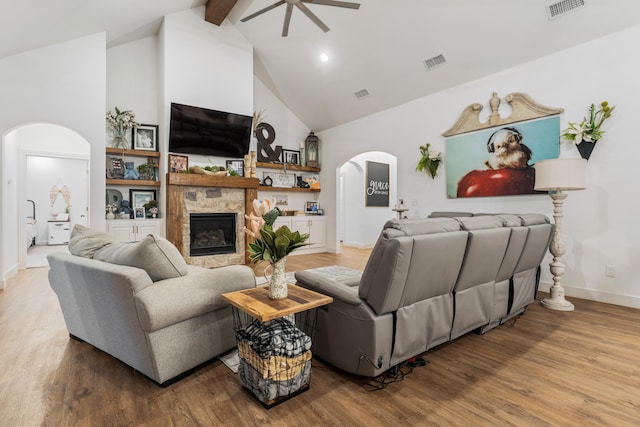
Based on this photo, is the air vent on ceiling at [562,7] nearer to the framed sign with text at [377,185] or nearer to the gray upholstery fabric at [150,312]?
the gray upholstery fabric at [150,312]

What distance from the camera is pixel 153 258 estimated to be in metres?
1.88

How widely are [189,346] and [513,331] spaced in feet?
8.77

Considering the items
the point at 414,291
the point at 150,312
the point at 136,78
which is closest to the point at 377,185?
the point at 136,78

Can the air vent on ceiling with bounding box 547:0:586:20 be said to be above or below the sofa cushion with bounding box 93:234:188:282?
above

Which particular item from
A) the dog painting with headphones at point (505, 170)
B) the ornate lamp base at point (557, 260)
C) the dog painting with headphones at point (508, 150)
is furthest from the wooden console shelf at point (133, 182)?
the ornate lamp base at point (557, 260)

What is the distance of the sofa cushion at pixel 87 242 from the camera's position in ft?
7.49

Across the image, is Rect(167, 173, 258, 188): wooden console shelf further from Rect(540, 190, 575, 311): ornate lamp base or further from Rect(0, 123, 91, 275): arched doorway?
Rect(540, 190, 575, 311): ornate lamp base

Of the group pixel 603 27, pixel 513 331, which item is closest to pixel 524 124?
pixel 603 27

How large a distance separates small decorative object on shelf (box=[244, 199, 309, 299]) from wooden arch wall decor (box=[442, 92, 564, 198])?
3.67 m

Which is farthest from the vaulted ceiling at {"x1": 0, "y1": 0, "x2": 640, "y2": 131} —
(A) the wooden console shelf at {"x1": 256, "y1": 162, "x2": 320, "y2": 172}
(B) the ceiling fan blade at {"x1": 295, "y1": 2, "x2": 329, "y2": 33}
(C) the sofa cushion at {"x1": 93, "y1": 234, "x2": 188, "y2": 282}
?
(C) the sofa cushion at {"x1": 93, "y1": 234, "x2": 188, "y2": 282}

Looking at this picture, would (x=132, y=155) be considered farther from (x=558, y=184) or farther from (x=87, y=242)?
(x=558, y=184)

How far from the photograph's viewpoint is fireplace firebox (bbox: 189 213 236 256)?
532cm

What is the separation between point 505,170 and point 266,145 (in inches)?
182

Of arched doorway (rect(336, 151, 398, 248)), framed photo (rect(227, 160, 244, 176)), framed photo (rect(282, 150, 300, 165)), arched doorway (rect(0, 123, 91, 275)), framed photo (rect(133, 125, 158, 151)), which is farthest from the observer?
arched doorway (rect(336, 151, 398, 248))
